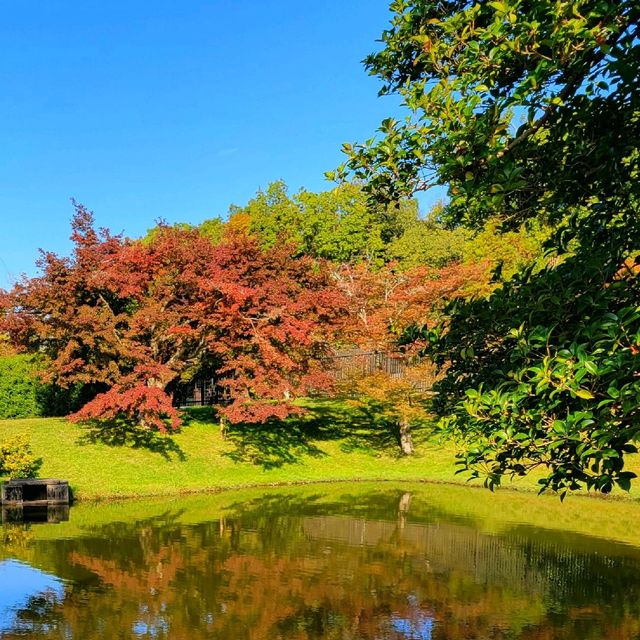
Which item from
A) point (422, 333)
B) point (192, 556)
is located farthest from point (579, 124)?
point (192, 556)

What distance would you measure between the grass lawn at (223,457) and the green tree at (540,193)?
13.2 metres

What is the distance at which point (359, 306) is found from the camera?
2098 centimetres

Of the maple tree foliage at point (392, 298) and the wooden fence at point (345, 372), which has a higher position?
the maple tree foliage at point (392, 298)

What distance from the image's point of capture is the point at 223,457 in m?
19.7

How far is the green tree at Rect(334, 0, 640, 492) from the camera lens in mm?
3674

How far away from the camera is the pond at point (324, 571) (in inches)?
301

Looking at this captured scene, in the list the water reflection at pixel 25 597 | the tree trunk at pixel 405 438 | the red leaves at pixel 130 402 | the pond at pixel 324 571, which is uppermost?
the red leaves at pixel 130 402

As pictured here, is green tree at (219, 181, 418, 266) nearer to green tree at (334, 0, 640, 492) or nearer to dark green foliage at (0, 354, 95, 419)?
dark green foliage at (0, 354, 95, 419)

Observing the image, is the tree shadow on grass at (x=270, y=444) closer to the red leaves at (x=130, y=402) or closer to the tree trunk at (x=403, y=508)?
the red leaves at (x=130, y=402)

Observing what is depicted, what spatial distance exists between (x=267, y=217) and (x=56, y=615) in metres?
39.7

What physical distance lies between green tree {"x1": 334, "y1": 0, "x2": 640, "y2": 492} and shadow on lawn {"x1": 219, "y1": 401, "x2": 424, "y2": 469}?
15.4 meters

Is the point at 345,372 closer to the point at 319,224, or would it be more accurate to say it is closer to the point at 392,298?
A: the point at 392,298

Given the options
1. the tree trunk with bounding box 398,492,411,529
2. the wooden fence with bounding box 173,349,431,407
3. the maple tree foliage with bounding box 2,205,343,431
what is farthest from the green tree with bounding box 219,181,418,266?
the tree trunk with bounding box 398,492,411,529

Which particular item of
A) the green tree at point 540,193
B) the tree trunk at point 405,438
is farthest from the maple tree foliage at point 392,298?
the green tree at point 540,193
